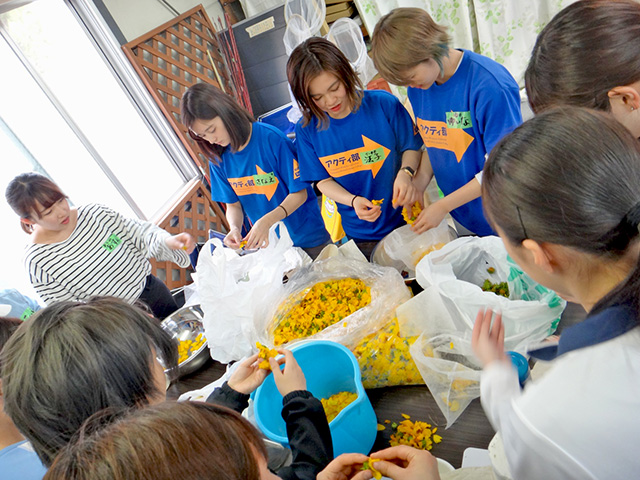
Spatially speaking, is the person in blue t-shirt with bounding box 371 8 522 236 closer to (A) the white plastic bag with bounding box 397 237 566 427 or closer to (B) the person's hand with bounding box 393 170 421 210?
(B) the person's hand with bounding box 393 170 421 210

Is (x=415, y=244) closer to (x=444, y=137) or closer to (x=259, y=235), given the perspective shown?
(x=444, y=137)

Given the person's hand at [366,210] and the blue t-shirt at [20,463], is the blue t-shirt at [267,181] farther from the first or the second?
the blue t-shirt at [20,463]

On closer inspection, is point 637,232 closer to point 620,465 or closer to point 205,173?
point 620,465

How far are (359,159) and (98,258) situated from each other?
1.39 m

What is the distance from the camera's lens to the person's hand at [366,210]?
161cm

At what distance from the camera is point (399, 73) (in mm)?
1356

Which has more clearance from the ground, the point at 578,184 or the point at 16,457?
the point at 578,184

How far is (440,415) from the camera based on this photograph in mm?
992

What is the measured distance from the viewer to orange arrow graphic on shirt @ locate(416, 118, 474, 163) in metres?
1.47

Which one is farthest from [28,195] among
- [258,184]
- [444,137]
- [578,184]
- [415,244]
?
[578,184]

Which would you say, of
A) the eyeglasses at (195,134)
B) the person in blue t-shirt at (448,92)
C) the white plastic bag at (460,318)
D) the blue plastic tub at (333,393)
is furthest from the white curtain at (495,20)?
the blue plastic tub at (333,393)

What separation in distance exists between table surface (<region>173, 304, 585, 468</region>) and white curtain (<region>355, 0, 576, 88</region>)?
10.2 ft

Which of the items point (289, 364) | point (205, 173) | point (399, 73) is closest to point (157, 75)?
point (205, 173)

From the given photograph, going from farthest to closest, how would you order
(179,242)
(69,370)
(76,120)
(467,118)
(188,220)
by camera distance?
(188,220) < (76,120) < (179,242) < (467,118) < (69,370)
